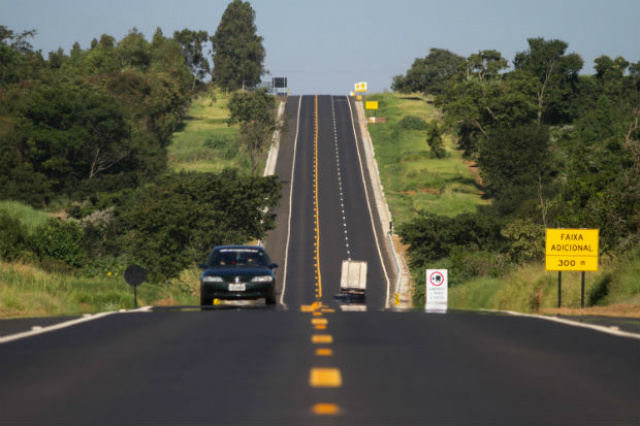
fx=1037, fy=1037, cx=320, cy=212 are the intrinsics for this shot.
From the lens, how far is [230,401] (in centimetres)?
713

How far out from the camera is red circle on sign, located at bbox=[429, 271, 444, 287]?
53.0 meters

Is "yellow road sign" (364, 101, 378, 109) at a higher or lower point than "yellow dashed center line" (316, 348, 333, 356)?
higher

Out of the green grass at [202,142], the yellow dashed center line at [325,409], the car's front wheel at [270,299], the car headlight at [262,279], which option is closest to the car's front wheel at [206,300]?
the car headlight at [262,279]

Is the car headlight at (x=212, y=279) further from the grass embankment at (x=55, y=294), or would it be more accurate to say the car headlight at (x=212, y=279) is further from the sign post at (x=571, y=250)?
the sign post at (x=571, y=250)

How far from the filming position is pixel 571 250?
24516 mm

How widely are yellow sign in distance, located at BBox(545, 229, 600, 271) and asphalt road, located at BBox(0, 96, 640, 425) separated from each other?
343 inches

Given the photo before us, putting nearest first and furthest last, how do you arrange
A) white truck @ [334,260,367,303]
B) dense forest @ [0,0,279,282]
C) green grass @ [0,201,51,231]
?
white truck @ [334,260,367,303] → dense forest @ [0,0,279,282] → green grass @ [0,201,51,231]

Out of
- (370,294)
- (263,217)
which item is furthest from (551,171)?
(370,294)

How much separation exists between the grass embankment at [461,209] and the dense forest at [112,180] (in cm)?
1756

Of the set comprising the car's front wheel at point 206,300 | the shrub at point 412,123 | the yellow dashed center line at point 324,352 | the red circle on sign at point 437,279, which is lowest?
the red circle on sign at point 437,279

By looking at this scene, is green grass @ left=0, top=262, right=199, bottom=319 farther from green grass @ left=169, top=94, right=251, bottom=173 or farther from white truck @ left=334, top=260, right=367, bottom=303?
green grass @ left=169, top=94, right=251, bottom=173

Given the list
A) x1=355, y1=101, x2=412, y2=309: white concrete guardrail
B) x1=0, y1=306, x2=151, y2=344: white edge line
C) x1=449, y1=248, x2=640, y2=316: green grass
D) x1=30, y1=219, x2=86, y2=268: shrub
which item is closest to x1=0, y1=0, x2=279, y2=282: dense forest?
x1=30, y1=219, x2=86, y2=268: shrub

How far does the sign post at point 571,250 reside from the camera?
79.9 ft

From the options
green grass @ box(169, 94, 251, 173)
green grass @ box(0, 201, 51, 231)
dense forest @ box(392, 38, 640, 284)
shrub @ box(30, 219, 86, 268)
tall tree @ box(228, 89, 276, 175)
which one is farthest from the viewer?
green grass @ box(169, 94, 251, 173)
